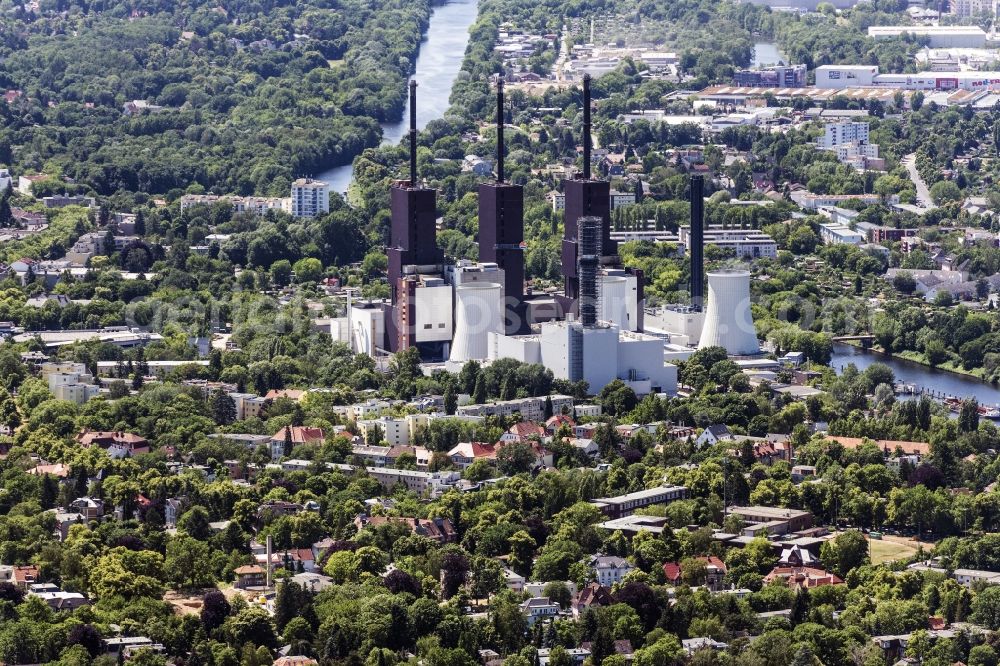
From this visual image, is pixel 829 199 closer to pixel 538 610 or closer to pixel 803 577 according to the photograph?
pixel 803 577

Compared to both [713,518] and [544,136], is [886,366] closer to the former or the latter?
[713,518]

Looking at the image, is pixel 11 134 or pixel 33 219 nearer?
pixel 33 219

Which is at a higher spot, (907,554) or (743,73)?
(743,73)

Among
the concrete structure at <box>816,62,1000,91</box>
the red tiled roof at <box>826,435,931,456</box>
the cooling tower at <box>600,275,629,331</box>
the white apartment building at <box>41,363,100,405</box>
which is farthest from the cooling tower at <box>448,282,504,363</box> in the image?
the concrete structure at <box>816,62,1000,91</box>

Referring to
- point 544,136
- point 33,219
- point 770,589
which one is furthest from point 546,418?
point 544,136

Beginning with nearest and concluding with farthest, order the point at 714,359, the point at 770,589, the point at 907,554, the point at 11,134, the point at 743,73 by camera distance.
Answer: the point at 770,589 → the point at 907,554 → the point at 714,359 → the point at 11,134 → the point at 743,73
